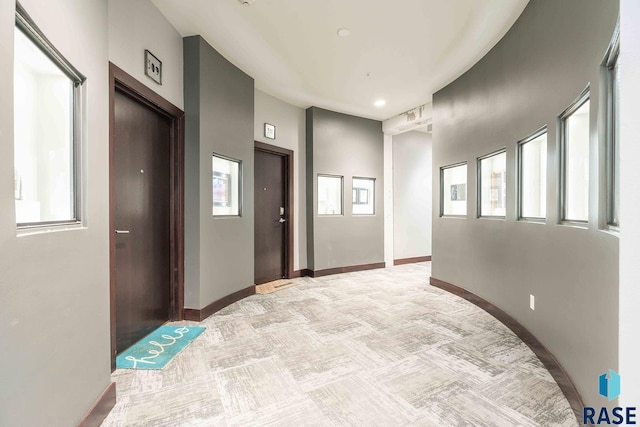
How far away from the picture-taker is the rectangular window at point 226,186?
365cm

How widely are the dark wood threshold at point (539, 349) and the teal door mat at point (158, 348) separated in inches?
109

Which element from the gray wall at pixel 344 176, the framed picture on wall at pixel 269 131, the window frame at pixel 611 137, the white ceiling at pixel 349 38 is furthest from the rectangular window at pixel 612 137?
the gray wall at pixel 344 176

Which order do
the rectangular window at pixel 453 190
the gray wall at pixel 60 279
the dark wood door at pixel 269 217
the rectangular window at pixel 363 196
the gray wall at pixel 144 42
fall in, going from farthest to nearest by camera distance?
1. the rectangular window at pixel 363 196
2. the dark wood door at pixel 269 217
3. the rectangular window at pixel 453 190
4. the gray wall at pixel 144 42
5. the gray wall at pixel 60 279

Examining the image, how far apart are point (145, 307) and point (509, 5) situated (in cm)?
438

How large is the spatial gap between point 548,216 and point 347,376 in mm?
2005

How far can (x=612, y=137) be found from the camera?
4.99 feet

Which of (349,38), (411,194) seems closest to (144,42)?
(349,38)

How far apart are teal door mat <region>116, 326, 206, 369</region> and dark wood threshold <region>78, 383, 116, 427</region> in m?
0.47

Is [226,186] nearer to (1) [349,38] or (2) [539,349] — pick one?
(1) [349,38]

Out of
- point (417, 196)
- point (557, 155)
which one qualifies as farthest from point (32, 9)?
point (417, 196)

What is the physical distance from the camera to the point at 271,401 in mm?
1877

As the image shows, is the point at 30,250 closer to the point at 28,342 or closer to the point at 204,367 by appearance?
the point at 28,342
